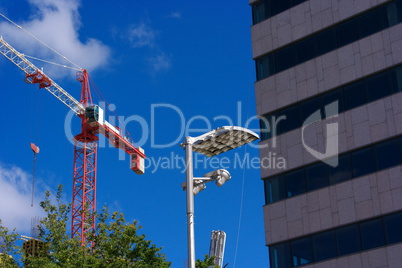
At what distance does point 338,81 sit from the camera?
42781 millimetres

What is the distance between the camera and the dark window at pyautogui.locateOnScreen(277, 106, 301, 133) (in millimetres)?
43906

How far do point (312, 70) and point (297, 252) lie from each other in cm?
1050

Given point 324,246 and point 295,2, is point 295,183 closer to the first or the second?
point 324,246

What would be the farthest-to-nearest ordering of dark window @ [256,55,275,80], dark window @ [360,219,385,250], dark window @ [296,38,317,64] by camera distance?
dark window @ [256,55,275,80] < dark window @ [296,38,317,64] < dark window @ [360,219,385,250]

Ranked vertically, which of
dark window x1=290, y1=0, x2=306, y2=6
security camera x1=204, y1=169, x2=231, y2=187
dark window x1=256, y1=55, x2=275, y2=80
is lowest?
security camera x1=204, y1=169, x2=231, y2=187

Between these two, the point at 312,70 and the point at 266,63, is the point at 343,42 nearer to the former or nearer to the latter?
A: the point at 312,70

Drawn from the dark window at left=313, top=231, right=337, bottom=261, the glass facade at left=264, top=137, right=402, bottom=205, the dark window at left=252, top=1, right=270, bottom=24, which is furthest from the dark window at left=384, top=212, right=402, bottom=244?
the dark window at left=252, top=1, right=270, bottom=24

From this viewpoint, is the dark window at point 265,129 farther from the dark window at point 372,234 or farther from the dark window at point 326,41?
the dark window at point 372,234

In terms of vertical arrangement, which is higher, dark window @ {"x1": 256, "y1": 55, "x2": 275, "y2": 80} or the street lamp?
dark window @ {"x1": 256, "y1": 55, "x2": 275, "y2": 80}

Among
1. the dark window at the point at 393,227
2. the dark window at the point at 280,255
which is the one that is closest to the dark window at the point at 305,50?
the dark window at the point at 280,255

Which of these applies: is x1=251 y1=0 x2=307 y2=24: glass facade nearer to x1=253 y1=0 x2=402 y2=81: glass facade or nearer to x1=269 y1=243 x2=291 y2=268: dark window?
x1=253 y1=0 x2=402 y2=81: glass facade

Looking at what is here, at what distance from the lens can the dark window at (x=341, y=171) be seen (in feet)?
134

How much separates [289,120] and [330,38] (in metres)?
5.26

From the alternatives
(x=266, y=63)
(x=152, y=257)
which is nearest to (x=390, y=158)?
(x=266, y=63)
